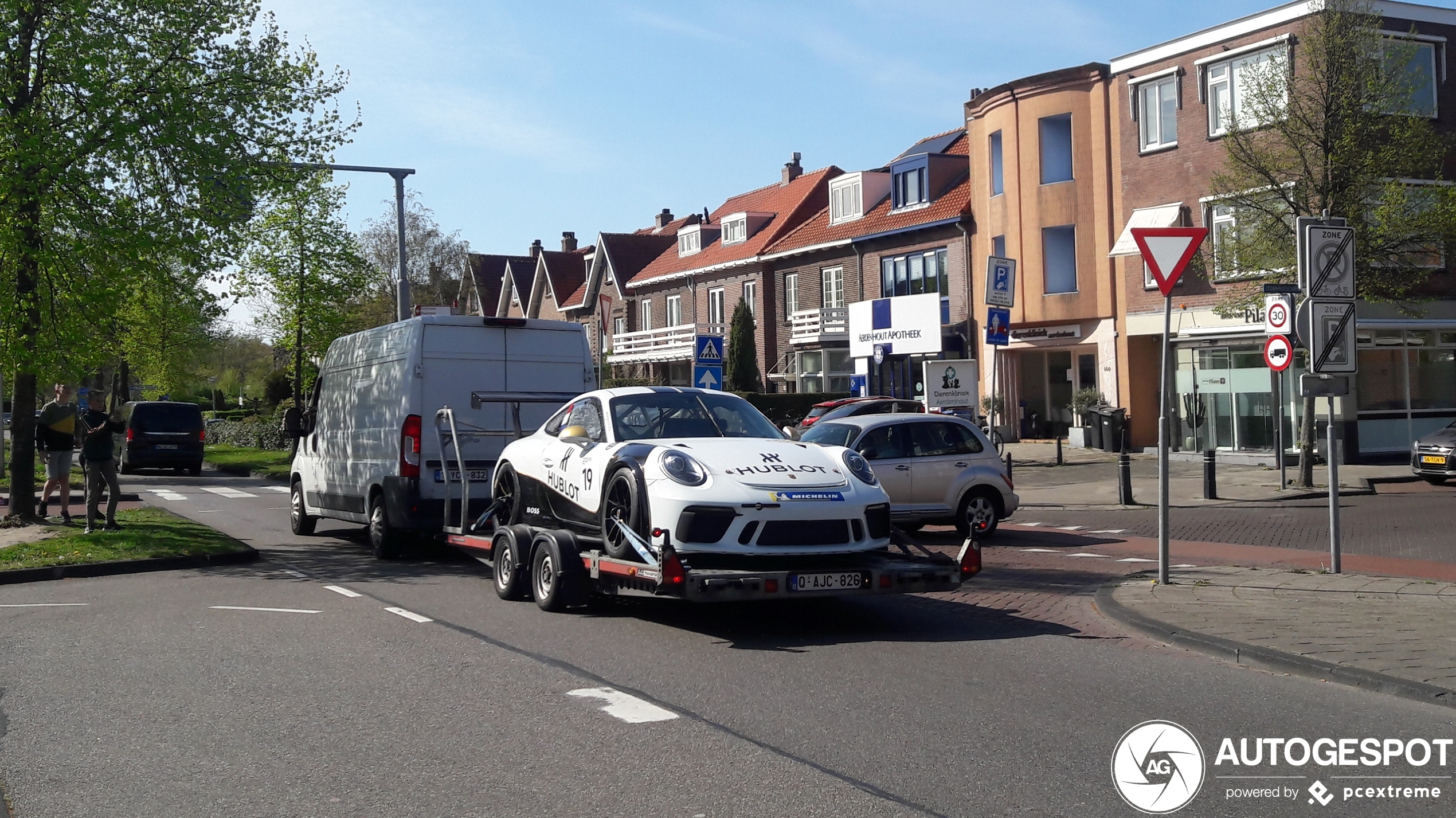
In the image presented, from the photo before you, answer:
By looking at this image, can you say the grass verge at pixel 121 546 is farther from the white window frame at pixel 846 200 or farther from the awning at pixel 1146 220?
the white window frame at pixel 846 200

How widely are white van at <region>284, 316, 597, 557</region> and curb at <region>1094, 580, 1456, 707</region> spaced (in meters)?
6.22

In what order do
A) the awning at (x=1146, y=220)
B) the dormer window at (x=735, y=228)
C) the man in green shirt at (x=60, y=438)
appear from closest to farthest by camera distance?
the man in green shirt at (x=60, y=438) → the awning at (x=1146, y=220) → the dormer window at (x=735, y=228)

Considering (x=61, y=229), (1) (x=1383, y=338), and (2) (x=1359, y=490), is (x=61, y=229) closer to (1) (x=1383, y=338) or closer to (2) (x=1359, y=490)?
(2) (x=1359, y=490)

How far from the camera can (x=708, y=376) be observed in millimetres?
19375

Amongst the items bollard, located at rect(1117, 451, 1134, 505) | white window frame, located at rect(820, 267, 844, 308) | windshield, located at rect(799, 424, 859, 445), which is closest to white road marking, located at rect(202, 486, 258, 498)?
windshield, located at rect(799, 424, 859, 445)

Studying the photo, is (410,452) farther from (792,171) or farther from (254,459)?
(792,171)

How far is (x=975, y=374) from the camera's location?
2166 centimetres

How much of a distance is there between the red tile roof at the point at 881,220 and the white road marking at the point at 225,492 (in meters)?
20.9

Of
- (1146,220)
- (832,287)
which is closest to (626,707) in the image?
(1146,220)

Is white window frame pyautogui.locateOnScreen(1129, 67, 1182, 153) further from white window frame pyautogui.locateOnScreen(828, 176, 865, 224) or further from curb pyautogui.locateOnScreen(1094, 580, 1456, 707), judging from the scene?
curb pyautogui.locateOnScreen(1094, 580, 1456, 707)

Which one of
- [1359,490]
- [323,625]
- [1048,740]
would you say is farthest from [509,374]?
[1359,490]

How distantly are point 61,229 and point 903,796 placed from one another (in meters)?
14.6

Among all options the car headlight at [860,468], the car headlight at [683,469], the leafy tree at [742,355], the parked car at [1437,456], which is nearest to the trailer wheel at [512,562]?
the car headlight at [683,469]

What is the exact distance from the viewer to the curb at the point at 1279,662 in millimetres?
6277
